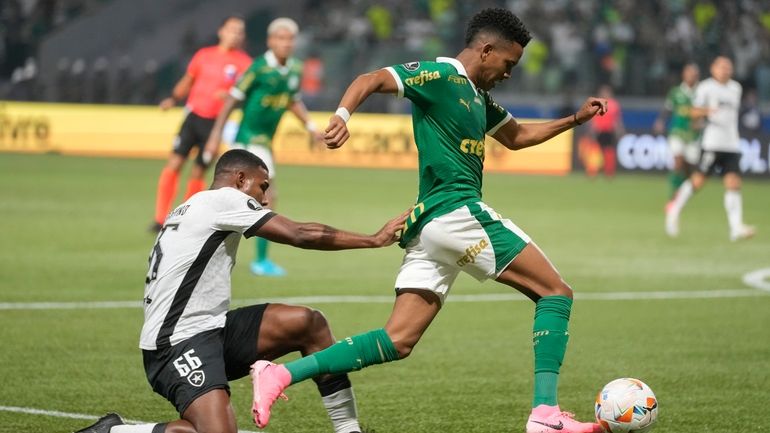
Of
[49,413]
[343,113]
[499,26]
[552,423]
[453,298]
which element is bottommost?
[453,298]

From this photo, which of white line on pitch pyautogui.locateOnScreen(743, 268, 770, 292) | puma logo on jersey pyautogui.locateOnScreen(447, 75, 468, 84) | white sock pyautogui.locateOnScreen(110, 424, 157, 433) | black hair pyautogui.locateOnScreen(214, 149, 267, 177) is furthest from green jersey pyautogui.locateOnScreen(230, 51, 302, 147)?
white sock pyautogui.locateOnScreen(110, 424, 157, 433)

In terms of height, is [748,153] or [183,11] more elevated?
[183,11]

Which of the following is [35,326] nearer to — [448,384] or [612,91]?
[448,384]

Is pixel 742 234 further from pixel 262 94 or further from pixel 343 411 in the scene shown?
pixel 343 411

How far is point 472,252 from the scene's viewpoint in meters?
6.52

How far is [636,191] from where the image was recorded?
89.7ft

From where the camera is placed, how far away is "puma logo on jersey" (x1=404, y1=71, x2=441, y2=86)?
6484mm

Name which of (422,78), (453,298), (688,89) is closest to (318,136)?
(422,78)

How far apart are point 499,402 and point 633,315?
3928mm

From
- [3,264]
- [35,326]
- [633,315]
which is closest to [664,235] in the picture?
[633,315]

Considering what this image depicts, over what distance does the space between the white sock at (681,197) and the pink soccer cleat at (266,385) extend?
13638mm

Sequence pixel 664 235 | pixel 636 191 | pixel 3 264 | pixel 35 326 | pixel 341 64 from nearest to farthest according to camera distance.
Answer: pixel 35 326, pixel 3 264, pixel 664 235, pixel 636 191, pixel 341 64

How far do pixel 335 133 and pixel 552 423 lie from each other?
68.9 inches

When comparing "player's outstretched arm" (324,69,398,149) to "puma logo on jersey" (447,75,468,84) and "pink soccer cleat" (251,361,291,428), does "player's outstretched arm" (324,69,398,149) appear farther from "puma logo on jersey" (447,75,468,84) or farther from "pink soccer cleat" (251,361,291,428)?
"pink soccer cleat" (251,361,291,428)
